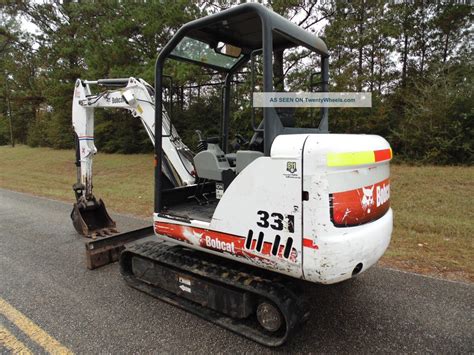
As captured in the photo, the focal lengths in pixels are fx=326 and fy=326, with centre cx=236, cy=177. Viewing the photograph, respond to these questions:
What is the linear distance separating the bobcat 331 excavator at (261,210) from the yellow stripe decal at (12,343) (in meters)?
1.13

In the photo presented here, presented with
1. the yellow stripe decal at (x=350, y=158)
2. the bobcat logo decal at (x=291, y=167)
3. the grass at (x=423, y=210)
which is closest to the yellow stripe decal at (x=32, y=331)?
the bobcat logo decal at (x=291, y=167)

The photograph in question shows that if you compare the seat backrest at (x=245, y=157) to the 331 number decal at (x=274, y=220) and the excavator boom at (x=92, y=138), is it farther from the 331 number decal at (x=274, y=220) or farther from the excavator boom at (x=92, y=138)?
the excavator boom at (x=92, y=138)

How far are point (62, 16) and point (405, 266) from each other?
94.2ft

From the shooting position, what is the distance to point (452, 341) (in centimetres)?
268

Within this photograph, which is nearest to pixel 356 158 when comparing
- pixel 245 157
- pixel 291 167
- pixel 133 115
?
pixel 291 167

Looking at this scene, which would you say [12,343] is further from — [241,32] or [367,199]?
[241,32]

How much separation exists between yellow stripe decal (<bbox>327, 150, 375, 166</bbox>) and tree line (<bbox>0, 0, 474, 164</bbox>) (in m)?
7.15

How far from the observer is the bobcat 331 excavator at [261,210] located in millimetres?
2307

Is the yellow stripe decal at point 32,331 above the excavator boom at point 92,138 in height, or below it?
below

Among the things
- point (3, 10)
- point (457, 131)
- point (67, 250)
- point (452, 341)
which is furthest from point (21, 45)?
point (452, 341)

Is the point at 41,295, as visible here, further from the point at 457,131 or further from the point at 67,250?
the point at 457,131

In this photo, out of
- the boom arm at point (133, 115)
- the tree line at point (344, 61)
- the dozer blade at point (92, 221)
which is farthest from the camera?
the tree line at point (344, 61)

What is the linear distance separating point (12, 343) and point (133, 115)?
295cm

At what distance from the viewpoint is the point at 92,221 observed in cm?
574
